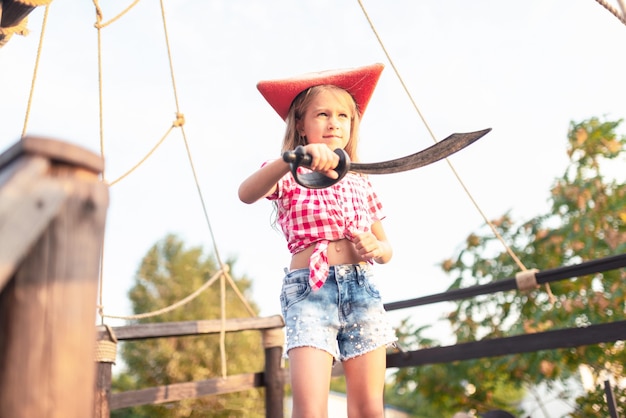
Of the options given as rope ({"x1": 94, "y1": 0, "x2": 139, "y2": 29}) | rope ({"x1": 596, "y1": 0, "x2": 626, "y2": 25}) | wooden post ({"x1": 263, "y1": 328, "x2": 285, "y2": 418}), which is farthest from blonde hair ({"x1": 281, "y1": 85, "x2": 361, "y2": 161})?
rope ({"x1": 94, "y1": 0, "x2": 139, "y2": 29})

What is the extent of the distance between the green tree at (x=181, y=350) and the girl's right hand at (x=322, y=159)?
13.3 m

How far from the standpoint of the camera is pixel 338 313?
184 centimetres

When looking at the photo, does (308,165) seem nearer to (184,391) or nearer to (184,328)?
(184,328)

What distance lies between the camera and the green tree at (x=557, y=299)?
4082 mm

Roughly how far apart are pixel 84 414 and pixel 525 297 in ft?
14.3

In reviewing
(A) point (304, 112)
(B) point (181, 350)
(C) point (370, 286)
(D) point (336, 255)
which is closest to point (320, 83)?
(A) point (304, 112)

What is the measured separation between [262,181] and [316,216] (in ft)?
0.83

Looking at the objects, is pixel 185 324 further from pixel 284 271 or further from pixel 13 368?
pixel 13 368

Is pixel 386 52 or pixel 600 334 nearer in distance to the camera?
pixel 600 334

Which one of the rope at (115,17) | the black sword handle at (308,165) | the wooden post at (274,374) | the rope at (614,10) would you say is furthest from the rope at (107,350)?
the rope at (614,10)

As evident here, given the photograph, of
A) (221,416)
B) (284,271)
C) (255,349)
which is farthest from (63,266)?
(255,349)

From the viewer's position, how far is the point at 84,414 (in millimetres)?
730

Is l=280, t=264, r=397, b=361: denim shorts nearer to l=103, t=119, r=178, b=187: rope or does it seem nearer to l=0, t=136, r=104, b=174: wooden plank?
l=0, t=136, r=104, b=174: wooden plank

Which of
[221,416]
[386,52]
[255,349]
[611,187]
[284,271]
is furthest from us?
[255,349]
